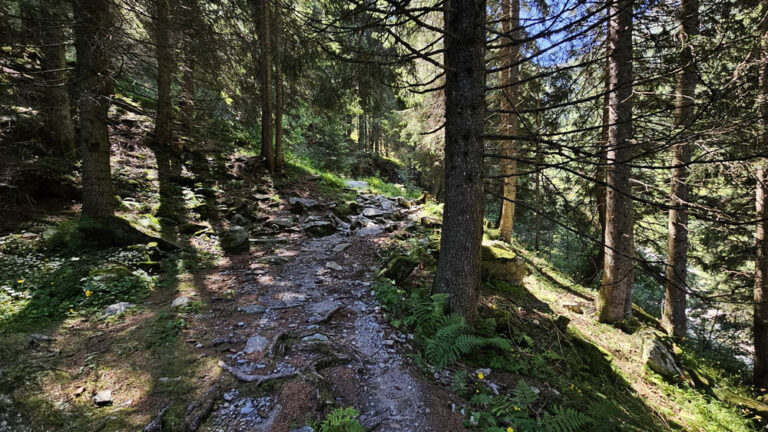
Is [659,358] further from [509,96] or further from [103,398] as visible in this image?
[103,398]

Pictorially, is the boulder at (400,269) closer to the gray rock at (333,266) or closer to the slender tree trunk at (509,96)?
the gray rock at (333,266)

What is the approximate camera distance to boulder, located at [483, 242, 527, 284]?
→ 23.4 feet

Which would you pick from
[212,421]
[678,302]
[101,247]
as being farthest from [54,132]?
[678,302]

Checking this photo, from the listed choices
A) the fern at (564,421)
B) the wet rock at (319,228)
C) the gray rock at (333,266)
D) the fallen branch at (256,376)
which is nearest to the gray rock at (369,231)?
the wet rock at (319,228)

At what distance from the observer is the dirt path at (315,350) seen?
2855mm

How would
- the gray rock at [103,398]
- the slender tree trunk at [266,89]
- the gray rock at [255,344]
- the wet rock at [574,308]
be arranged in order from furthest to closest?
the slender tree trunk at [266,89]
the wet rock at [574,308]
the gray rock at [255,344]
the gray rock at [103,398]

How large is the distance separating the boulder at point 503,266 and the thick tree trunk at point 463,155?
3.09 m

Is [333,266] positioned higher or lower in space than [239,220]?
lower

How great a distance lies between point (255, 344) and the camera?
3.80m

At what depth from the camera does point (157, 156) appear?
32.3 ft

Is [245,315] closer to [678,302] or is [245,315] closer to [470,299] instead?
[470,299]

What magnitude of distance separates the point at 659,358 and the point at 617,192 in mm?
3353

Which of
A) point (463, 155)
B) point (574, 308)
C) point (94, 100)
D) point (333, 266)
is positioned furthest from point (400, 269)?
point (94, 100)

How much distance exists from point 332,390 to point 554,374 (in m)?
3.09
